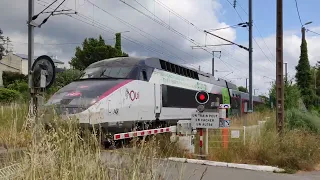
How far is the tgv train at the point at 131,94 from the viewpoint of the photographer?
13516 millimetres

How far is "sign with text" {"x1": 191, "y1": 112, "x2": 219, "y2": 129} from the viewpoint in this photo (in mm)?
11925

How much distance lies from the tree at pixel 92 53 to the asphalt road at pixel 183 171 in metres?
47.4

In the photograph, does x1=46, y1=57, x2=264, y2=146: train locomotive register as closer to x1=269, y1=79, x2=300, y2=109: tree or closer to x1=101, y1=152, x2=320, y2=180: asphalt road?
x1=101, y1=152, x2=320, y2=180: asphalt road

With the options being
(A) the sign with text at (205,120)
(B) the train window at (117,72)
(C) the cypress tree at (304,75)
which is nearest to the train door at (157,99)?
(B) the train window at (117,72)

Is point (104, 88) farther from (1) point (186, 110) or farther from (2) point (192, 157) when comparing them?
(1) point (186, 110)

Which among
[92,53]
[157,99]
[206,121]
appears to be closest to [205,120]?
[206,121]

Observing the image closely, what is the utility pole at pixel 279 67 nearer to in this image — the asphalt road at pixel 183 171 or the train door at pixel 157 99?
the asphalt road at pixel 183 171

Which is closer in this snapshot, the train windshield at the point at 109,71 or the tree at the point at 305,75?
the train windshield at the point at 109,71

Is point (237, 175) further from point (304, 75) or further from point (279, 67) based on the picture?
point (304, 75)

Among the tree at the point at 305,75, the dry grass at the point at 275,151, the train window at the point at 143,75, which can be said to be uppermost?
the tree at the point at 305,75

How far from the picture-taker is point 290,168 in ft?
34.9

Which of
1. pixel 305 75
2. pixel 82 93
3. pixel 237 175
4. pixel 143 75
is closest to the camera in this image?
pixel 237 175

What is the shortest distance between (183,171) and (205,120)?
23.1ft

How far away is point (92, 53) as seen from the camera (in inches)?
2275
